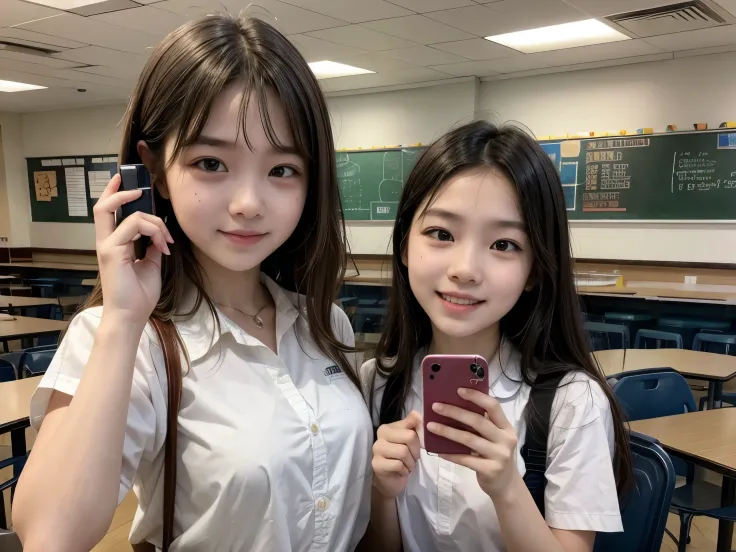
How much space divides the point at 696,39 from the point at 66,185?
879 cm

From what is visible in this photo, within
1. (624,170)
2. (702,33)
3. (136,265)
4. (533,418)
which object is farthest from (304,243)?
(624,170)

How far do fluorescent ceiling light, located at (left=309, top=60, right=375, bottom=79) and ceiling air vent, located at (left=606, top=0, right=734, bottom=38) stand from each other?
8.93 feet

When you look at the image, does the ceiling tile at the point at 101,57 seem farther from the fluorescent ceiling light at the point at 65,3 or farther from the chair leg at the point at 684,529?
the chair leg at the point at 684,529

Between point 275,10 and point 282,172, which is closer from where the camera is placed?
point 282,172

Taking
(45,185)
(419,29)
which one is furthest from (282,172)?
(45,185)

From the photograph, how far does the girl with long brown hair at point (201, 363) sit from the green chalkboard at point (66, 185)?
28.5 ft

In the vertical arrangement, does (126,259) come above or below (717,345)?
above

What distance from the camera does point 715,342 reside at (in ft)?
15.8

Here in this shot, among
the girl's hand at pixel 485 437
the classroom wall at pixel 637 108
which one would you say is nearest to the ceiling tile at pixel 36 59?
the classroom wall at pixel 637 108

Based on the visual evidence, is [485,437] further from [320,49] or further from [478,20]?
[320,49]

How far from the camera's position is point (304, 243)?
111 cm

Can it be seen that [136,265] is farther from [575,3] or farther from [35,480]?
[575,3]

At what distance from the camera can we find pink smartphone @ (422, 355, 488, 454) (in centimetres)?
83

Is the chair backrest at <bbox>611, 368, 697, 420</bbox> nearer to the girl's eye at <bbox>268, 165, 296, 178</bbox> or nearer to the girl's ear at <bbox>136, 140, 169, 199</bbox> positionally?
the girl's eye at <bbox>268, 165, 296, 178</bbox>
